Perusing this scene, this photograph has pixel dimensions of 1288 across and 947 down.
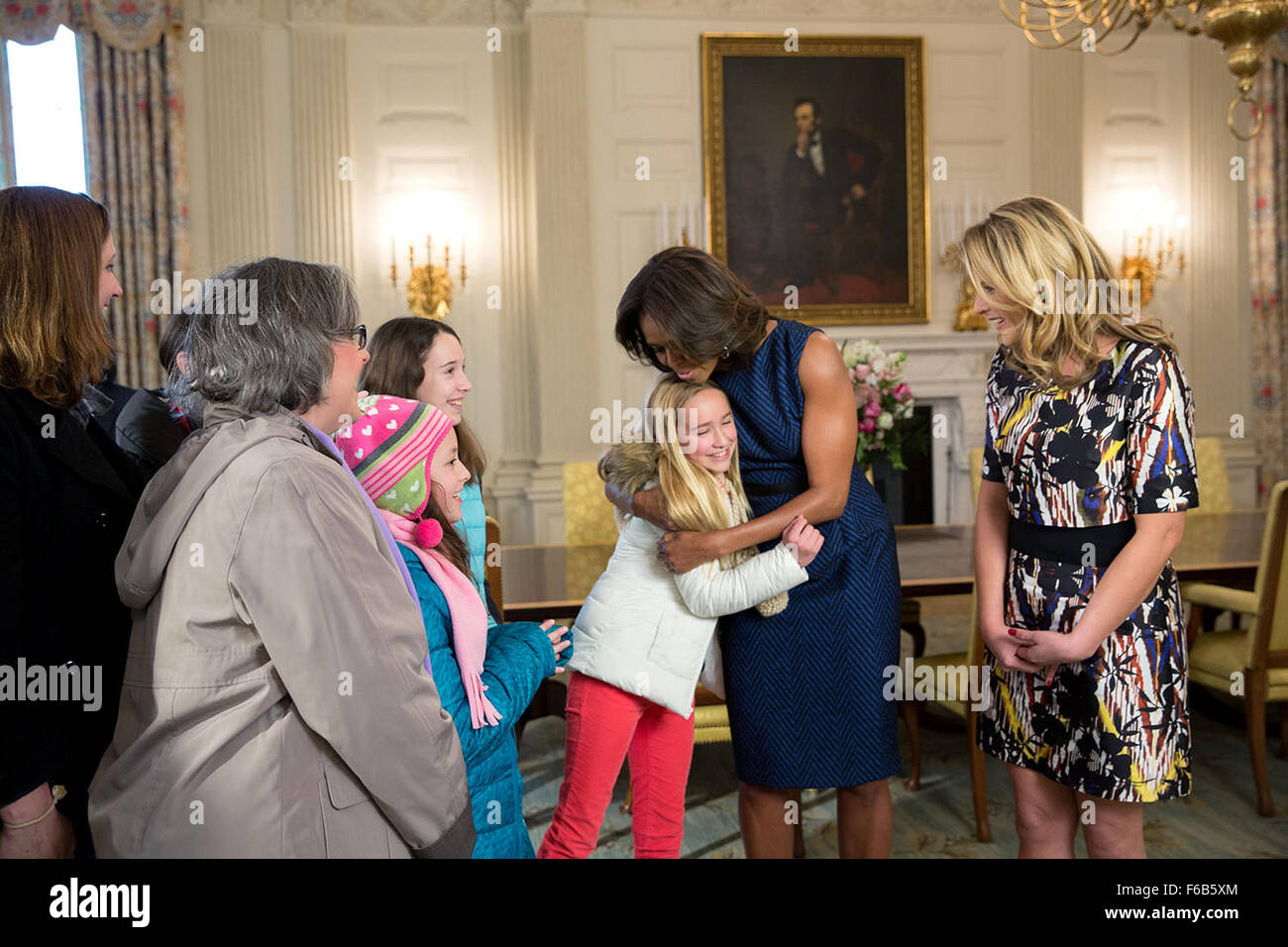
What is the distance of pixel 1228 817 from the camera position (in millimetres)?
3119

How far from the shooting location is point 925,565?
352cm

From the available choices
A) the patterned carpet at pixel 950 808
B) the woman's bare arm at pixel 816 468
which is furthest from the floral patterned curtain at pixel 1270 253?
the woman's bare arm at pixel 816 468

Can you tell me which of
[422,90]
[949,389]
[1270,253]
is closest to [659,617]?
[949,389]

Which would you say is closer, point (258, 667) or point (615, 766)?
point (258, 667)

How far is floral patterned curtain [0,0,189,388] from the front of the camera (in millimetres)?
5820

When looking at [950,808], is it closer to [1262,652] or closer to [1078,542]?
[1262,652]

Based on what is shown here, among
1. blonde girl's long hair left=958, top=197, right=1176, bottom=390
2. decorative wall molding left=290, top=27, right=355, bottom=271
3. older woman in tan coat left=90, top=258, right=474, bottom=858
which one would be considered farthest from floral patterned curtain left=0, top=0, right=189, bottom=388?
blonde girl's long hair left=958, top=197, right=1176, bottom=390

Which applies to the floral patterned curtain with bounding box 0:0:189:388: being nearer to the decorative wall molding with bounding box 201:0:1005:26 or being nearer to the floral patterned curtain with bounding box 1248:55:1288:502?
the decorative wall molding with bounding box 201:0:1005:26

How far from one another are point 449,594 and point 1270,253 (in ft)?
23.6

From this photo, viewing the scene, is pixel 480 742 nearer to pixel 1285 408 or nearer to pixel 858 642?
pixel 858 642

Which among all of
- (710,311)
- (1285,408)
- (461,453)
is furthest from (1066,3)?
(1285,408)

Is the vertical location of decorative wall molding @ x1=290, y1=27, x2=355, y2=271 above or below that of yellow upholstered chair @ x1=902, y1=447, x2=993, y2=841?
above

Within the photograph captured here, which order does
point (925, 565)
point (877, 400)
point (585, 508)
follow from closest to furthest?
point (925, 565) < point (877, 400) < point (585, 508)

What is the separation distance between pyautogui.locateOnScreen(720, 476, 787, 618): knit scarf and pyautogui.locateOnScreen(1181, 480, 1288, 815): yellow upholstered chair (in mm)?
1829
